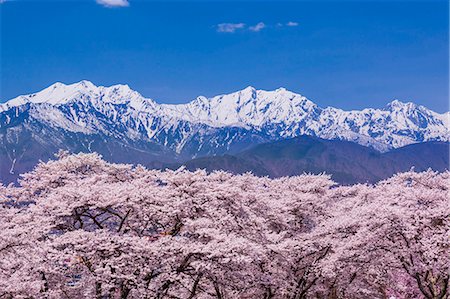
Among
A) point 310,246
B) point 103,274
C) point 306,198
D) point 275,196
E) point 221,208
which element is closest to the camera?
point 103,274

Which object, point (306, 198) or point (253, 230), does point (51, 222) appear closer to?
point (253, 230)

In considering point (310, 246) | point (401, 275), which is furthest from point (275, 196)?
point (310, 246)

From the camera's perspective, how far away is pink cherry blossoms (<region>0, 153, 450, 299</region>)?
2423cm

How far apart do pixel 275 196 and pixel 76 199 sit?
26.2 meters

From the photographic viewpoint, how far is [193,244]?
24391 millimetres

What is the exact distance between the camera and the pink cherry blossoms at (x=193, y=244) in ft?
79.5

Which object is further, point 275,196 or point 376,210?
point 275,196

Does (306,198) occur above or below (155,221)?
above

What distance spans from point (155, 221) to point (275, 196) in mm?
23519

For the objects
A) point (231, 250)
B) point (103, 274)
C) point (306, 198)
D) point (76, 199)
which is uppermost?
point (306, 198)

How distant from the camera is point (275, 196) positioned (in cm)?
4969

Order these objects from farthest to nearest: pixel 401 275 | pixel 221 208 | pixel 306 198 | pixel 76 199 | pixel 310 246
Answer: pixel 306 198
pixel 401 275
pixel 310 246
pixel 221 208
pixel 76 199

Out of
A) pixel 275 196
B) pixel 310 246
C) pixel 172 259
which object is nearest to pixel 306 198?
pixel 275 196

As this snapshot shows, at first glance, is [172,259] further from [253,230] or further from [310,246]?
[310,246]
